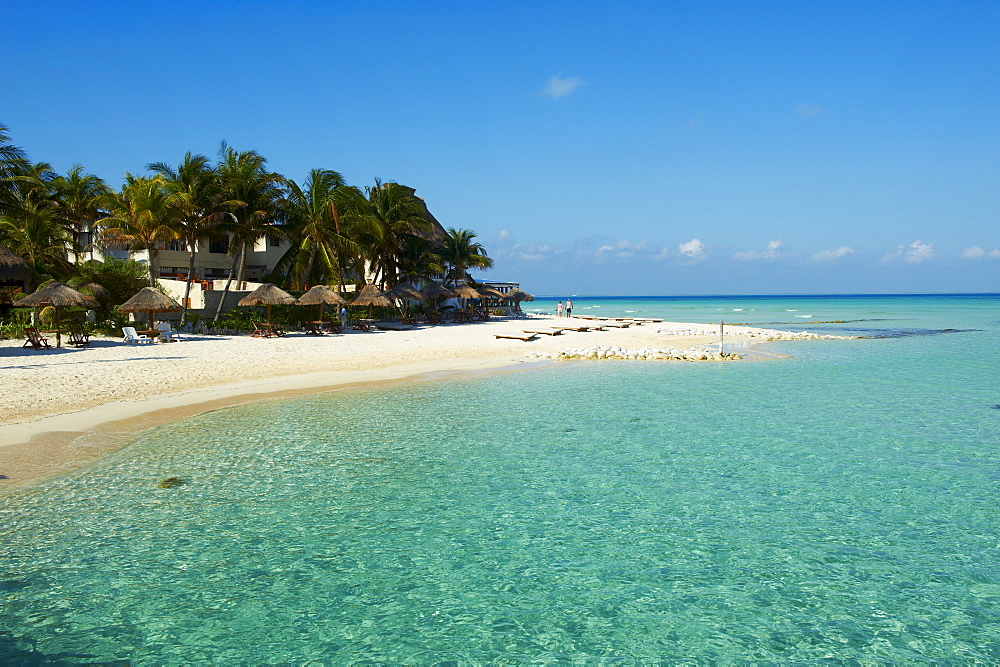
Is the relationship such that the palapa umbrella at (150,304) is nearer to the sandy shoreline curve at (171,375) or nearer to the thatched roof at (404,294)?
the sandy shoreline curve at (171,375)

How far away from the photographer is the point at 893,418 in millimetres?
12562

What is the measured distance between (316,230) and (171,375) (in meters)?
18.0

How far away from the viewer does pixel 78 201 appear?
1479 inches

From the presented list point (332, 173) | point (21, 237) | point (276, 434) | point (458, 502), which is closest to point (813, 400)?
point (458, 502)

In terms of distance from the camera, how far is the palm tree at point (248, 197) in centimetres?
2950

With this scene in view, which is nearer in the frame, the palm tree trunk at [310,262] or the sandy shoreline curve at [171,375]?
the sandy shoreline curve at [171,375]

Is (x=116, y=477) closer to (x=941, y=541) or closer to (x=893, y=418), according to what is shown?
(x=941, y=541)

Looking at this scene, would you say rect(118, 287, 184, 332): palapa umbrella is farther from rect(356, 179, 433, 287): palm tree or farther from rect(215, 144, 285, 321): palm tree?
rect(356, 179, 433, 287): palm tree

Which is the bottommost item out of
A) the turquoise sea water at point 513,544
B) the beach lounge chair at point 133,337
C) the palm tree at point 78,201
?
the turquoise sea water at point 513,544

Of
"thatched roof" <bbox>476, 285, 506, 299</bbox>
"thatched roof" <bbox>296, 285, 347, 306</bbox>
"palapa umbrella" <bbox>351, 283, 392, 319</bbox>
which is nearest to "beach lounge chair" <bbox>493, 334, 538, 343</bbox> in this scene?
"palapa umbrella" <bbox>351, 283, 392, 319</bbox>

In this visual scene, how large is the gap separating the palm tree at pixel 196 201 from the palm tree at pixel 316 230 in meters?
3.87

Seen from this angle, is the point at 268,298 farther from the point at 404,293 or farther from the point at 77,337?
the point at 404,293

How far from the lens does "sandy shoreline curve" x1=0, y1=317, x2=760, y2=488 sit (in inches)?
389

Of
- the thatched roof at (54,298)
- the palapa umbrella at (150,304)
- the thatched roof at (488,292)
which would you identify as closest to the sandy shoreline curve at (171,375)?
the palapa umbrella at (150,304)
